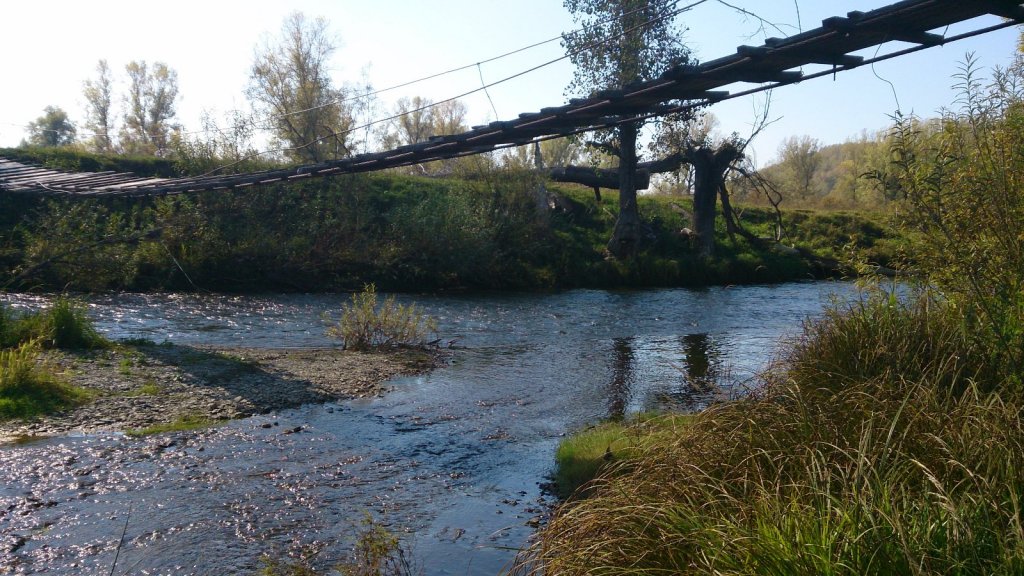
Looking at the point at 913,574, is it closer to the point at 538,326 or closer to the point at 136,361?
the point at 136,361

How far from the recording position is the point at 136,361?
421 inches

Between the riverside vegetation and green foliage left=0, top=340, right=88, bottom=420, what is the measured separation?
5.71 metres

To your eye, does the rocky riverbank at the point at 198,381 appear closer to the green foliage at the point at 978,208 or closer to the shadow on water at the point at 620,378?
the shadow on water at the point at 620,378

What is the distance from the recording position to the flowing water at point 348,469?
5.39 metres

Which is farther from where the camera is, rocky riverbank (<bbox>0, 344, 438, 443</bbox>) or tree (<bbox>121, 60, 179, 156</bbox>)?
tree (<bbox>121, 60, 179, 156</bbox>)

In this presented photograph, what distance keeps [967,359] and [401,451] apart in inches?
194

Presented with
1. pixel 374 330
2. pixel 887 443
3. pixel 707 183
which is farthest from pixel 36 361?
pixel 707 183

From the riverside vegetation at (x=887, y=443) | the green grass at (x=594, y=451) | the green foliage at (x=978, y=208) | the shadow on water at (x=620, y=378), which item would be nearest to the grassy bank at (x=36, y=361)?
the green grass at (x=594, y=451)

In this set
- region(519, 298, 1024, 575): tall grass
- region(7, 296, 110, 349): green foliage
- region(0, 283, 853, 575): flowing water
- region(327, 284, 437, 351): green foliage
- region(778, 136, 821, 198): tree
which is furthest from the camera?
region(778, 136, 821, 198): tree

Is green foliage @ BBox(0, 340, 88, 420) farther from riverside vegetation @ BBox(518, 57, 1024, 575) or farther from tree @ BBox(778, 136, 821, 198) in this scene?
tree @ BBox(778, 136, 821, 198)

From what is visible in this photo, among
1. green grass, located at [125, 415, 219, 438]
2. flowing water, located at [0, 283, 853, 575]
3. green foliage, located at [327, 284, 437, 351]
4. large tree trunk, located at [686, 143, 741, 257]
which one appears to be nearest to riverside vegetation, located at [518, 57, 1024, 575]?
flowing water, located at [0, 283, 853, 575]

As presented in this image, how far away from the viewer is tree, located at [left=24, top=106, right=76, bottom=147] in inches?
2286

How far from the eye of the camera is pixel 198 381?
9.90 meters

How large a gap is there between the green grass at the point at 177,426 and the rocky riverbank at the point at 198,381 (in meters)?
0.03
